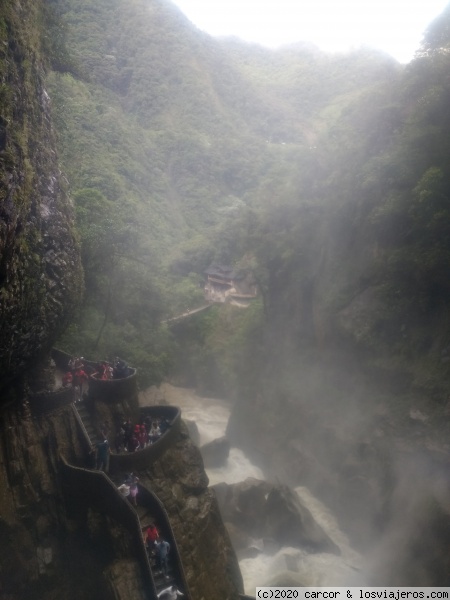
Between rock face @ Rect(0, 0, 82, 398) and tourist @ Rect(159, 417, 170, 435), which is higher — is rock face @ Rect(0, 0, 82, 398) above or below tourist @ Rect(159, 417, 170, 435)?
above

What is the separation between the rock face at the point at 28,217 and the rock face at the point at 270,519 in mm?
13221

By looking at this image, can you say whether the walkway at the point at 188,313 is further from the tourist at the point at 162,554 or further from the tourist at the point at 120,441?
the tourist at the point at 162,554

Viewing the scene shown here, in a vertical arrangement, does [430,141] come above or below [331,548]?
above

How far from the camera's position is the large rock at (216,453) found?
31.0 metres

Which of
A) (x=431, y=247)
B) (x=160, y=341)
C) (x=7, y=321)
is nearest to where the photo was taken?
(x=7, y=321)

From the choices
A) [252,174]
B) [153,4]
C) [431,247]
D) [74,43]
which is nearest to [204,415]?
[431,247]

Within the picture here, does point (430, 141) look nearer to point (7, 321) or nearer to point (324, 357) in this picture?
point (324, 357)

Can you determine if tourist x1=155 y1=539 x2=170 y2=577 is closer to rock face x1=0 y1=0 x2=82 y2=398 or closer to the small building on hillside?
rock face x1=0 y1=0 x2=82 y2=398

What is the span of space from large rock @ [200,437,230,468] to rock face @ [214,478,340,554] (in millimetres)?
5245

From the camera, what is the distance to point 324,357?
3108cm

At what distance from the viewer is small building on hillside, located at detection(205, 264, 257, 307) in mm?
56275

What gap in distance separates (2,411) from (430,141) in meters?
25.5

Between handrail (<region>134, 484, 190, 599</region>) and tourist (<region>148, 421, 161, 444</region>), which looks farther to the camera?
tourist (<region>148, 421, 161, 444</region>)

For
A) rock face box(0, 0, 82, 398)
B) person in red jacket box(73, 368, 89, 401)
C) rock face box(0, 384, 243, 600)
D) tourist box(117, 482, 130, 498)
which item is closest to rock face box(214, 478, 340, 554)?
rock face box(0, 384, 243, 600)
